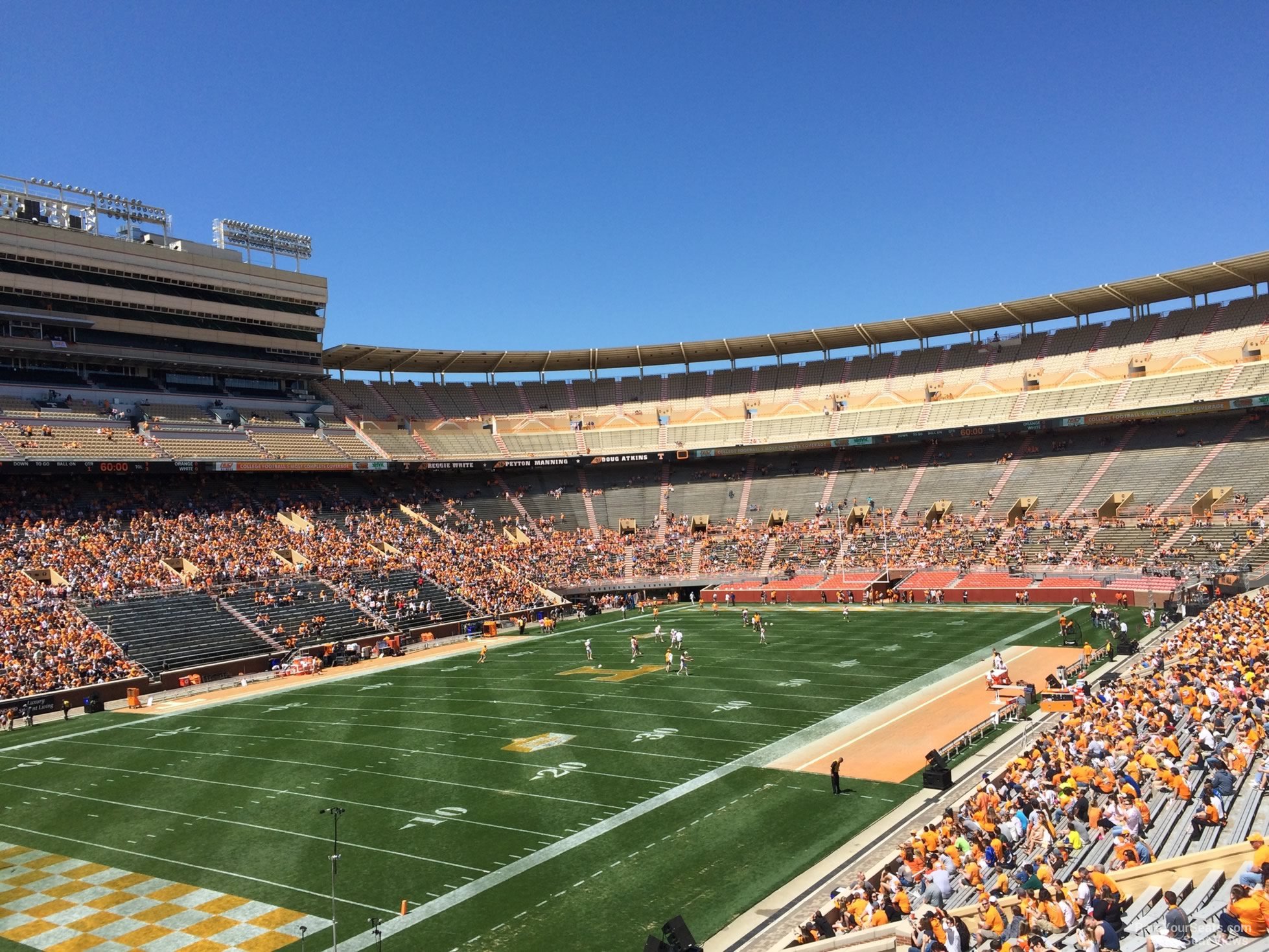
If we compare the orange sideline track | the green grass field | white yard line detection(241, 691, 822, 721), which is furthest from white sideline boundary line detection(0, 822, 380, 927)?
white yard line detection(241, 691, 822, 721)

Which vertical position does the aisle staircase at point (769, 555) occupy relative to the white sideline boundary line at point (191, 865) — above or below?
above

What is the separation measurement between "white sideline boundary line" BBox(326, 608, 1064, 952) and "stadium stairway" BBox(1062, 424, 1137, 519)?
30.3 metres

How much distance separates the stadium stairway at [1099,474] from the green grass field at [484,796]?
23118 mm

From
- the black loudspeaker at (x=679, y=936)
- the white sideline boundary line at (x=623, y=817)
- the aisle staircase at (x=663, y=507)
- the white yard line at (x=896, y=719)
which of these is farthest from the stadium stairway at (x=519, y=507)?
the black loudspeaker at (x=679, y=936)

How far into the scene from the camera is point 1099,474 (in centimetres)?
5959

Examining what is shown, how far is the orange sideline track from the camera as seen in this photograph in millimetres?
22094

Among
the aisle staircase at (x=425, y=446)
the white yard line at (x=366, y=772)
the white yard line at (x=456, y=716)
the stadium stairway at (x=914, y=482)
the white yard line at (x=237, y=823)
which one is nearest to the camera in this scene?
the white yard line at (x=237, y=823)

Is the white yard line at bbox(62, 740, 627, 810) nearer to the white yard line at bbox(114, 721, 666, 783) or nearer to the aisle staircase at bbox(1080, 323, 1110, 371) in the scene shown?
the white yard line at bbox(114, 721, 666, 783)

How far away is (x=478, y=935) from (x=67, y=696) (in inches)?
1101

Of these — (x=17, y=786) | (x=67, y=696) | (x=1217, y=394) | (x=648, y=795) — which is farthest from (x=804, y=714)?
(x=1217, y=394)

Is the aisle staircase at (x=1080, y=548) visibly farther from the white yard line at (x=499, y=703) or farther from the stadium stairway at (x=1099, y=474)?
the white yard line at (x=499, y=703)

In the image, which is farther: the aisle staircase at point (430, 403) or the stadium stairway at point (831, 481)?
the aisle staircase at point (430, 403)

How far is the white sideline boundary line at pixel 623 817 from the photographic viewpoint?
15.1 metres

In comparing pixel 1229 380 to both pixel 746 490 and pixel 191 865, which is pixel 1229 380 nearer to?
pixel 746 490
